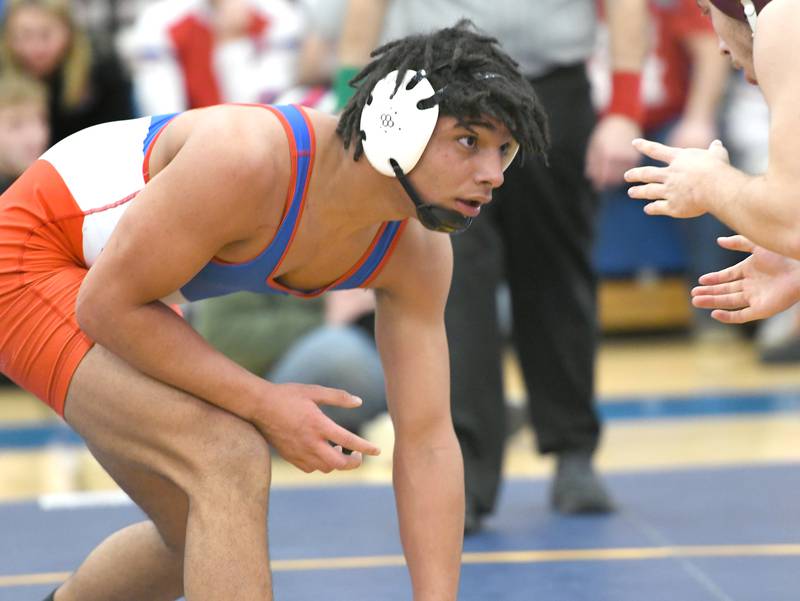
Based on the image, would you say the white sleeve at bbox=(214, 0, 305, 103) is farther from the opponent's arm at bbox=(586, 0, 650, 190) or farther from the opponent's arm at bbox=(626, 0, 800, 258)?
the opponent's arm at bbox=(626, 0, 800, 258)

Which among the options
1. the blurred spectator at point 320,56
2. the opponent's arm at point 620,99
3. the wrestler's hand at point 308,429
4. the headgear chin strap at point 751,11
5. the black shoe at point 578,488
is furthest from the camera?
the blurred spectator at point 320,56

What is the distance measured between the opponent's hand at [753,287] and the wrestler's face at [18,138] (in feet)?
13.0

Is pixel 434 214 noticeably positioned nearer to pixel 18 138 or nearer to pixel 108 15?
pixel 18 138

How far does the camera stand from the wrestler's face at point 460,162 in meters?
2.66

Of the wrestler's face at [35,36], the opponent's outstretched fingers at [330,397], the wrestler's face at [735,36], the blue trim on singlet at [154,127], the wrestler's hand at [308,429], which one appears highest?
the wrestler's face at [735,36]

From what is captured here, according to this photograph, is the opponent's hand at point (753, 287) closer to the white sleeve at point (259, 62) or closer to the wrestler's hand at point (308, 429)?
the wrestler's hand at point (308, 429)

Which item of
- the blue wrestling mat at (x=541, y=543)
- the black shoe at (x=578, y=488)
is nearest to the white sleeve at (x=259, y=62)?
the blue wrestling mat at (x=541, y=543)

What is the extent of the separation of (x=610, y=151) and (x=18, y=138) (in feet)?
9.76

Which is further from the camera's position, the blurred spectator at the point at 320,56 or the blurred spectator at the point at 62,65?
the blurred spectator at the point at 62,65

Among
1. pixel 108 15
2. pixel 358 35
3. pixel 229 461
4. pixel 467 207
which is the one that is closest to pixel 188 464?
pixel 229 461

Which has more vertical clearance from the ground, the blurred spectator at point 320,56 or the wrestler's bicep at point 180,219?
the wrestler's bicep at point 180,219

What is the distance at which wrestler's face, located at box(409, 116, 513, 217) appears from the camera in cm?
266

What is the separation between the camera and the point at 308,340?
17.6ft

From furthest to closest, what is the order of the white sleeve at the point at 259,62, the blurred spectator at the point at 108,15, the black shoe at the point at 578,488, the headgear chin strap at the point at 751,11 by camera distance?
1. the blurred spectator at the point at 108,15
2. the white sleeve at the point at 259,62
3. the black shoe at the point at 578,488
4. the headgear chin strap at the point at 751,11
